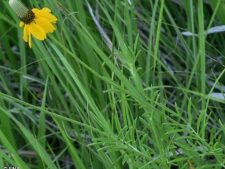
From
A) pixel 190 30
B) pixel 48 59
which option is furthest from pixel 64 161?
pixel 190 30

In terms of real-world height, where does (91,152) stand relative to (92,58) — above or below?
below

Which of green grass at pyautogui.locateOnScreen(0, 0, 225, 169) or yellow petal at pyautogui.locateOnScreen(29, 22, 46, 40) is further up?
yellow petal at pyautogui.locateOnScreen(29, 22, 46, 40)

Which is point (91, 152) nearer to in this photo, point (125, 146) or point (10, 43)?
point (125, 146)

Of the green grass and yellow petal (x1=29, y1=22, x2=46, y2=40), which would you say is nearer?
yellow petal (x1=29, y1=22, x2=46, y2=40)

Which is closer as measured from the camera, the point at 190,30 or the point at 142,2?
the point at 190,30

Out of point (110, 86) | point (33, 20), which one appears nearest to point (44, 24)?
point (33, 20)

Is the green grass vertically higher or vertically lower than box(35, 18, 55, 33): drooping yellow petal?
lower

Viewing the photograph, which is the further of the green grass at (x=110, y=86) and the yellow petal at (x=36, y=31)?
the green grass at (x=110, y=86)

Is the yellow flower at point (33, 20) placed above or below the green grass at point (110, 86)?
above
